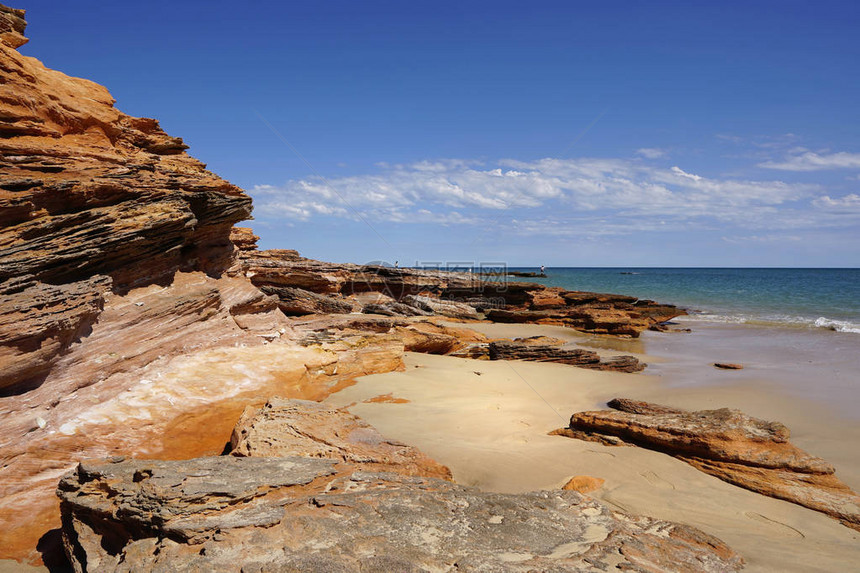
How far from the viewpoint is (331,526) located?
3.23 metres

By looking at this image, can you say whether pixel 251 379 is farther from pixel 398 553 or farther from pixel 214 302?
pixel 398 553

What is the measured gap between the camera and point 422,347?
12531 mm

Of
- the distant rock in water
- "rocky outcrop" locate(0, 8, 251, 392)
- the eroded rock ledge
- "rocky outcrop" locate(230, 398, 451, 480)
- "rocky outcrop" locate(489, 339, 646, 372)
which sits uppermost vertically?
"rocky outcrop" locate(0, 8, 251, 392)

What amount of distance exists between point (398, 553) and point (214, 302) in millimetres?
6874

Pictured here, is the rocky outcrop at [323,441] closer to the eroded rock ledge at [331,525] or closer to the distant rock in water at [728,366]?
the eroded rock ledge at [331,525]

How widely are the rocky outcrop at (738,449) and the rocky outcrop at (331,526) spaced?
218 centimetres

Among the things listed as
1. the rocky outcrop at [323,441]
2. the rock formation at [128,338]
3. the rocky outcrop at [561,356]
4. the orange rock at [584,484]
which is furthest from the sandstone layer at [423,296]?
the orange rock at [584,484]

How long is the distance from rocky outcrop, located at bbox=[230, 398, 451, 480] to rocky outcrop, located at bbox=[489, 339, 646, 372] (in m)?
7.33

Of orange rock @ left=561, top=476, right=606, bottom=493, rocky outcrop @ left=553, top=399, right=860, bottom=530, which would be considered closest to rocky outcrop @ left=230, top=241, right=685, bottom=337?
rocky outcrop @ left=553, top=399, right=860, bottom=530

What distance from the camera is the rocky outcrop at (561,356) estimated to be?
12328 mm

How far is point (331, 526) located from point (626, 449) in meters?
4.39

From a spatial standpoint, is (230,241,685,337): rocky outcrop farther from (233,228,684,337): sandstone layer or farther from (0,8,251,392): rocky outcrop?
(0,8,251,392): rocky outcrop

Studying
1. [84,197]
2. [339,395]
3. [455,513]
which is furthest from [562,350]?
[84,197]

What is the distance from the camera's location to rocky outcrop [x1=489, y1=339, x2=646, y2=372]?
485 inches
